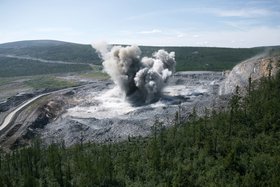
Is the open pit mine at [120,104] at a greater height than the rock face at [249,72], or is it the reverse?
the rock face at [249,72]

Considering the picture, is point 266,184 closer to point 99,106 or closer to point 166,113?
point 166,113

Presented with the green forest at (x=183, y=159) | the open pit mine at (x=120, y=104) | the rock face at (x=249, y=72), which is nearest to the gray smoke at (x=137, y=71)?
the open pit mine at (x=120, y=104)

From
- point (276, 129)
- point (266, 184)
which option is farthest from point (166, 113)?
point (266, 184)

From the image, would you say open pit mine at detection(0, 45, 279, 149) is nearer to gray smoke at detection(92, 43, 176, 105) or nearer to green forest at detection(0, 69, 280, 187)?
gray smoke at detection(92, 43, 176, 105)

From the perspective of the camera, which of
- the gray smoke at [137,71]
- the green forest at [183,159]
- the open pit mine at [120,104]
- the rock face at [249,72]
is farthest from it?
the gray smoke at [137,71]

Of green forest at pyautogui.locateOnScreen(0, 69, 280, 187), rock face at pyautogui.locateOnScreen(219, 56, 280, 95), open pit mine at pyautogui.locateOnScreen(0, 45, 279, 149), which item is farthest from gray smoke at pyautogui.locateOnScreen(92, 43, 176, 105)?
green forest at pyautogui.locateOnScreen(0, 69, 280, 187)

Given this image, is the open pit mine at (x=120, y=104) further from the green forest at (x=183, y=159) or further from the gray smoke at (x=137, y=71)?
the green forest at (x=183, y=159)
